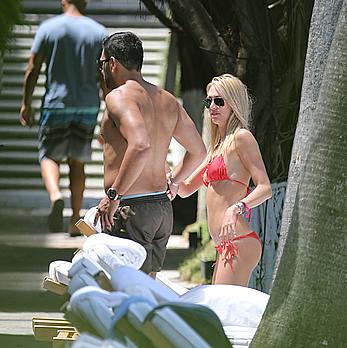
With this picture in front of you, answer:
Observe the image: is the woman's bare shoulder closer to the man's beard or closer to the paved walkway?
the man's beard

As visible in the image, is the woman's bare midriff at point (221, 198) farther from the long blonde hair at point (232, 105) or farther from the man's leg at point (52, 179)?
the man's leg at point (52, 179)

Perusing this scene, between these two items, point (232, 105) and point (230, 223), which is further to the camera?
point (232, 105)

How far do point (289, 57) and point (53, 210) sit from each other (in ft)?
11.7

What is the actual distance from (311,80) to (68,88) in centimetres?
487

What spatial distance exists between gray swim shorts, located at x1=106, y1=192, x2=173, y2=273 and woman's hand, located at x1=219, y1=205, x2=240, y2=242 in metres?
0.59

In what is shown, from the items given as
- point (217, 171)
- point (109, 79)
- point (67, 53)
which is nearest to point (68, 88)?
point (67, 53)

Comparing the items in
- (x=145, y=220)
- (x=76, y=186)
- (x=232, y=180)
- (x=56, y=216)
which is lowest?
(x=56, y=216)

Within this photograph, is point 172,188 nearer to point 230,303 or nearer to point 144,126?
point 144,126

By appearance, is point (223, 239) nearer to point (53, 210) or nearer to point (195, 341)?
point (195, 341)

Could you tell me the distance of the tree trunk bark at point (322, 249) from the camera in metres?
4.43

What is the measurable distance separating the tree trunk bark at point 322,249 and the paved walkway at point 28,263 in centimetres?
274

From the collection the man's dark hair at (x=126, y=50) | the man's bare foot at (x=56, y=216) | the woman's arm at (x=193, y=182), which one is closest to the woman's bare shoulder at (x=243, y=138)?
the woman's arm at (x=193, y=182)

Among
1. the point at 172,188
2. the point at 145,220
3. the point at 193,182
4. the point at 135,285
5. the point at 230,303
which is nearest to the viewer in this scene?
the point at 135,285

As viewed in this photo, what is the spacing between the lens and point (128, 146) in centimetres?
610
